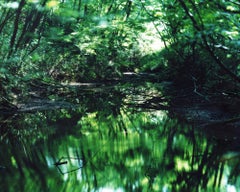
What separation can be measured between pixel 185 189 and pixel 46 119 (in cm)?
593

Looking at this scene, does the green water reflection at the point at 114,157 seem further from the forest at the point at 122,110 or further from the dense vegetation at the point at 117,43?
the dense vegetation at the point at 117,43

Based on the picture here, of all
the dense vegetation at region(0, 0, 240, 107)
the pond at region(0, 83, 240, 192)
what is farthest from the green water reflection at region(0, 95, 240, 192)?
the dense vegetation at region(0, 0, 240, 107)

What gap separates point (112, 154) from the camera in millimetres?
6973

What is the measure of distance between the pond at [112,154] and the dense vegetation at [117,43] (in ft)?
5.26

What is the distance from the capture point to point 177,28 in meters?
9.65

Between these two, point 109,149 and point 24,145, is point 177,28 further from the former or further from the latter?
point 24,145

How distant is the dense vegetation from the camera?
21.9 ft

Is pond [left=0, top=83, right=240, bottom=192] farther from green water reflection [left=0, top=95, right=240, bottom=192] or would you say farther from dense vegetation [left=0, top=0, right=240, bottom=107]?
dense vegetation [left=0, top=0, right=240, bottom=107]

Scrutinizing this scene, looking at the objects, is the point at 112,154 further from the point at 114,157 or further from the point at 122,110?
the point at 122,110

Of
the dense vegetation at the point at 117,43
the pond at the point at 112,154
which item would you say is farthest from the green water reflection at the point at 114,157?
the dense vegetation at the point at 117,43

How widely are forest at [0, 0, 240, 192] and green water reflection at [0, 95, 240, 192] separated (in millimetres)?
20

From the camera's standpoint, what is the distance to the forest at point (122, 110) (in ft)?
18.9

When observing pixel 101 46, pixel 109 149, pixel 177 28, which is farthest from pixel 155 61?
pixel 109 149

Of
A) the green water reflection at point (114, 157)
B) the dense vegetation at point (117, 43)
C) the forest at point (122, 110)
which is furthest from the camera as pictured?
the dense vegetation at point (117, 43)
